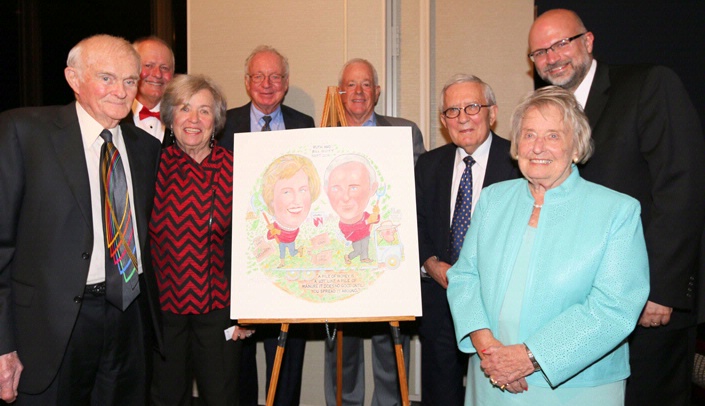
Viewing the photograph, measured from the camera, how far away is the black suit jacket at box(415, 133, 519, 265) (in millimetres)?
2945

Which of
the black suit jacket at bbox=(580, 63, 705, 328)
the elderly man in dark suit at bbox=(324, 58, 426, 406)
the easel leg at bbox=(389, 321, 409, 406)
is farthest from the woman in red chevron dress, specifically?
the black suit jacket at bbox=(580, 63, 705, 328)

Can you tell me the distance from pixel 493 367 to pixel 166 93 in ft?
6.51

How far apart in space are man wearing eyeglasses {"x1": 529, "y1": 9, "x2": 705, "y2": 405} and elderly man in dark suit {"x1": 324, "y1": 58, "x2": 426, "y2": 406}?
1.37m

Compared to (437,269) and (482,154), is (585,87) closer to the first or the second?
(482,154)

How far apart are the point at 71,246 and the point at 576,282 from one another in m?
1.94

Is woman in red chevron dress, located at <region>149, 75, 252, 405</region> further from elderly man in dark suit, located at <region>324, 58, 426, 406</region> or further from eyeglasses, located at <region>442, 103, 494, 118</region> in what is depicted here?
eyeglasses, located at <region>442, 103, 494, 118</region>

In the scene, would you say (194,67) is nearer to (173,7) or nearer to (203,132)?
(173,7)

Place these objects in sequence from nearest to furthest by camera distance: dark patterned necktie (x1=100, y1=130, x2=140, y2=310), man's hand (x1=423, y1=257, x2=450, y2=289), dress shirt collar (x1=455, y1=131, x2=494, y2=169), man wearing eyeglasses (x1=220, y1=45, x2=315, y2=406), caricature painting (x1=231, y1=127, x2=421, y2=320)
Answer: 1. dark patterned necktie (x1=100, y1=130, x2=140, y2=310)
2. caricature painting (x1=231, y1=127, x2=421, y2=320)
3. man's hand (x1=423, y1=257, x2=450, y2=289)
4. dress shirt collar (x1=455, y1=131, x2=494, y2=169)
5. man wearing eyeglasses (x1=220, y1=45, x2=315, y2=406)

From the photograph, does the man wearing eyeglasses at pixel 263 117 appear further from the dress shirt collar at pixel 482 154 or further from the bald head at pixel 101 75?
the dress shirt collar at pixel 482 154

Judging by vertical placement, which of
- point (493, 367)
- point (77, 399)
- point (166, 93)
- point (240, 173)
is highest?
point (166, 93)

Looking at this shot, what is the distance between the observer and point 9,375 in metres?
2.20

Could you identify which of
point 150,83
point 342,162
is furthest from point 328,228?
point 150,83

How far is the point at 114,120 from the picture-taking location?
8.11ft

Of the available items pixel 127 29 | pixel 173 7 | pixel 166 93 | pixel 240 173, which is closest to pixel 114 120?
pixel 166 93
